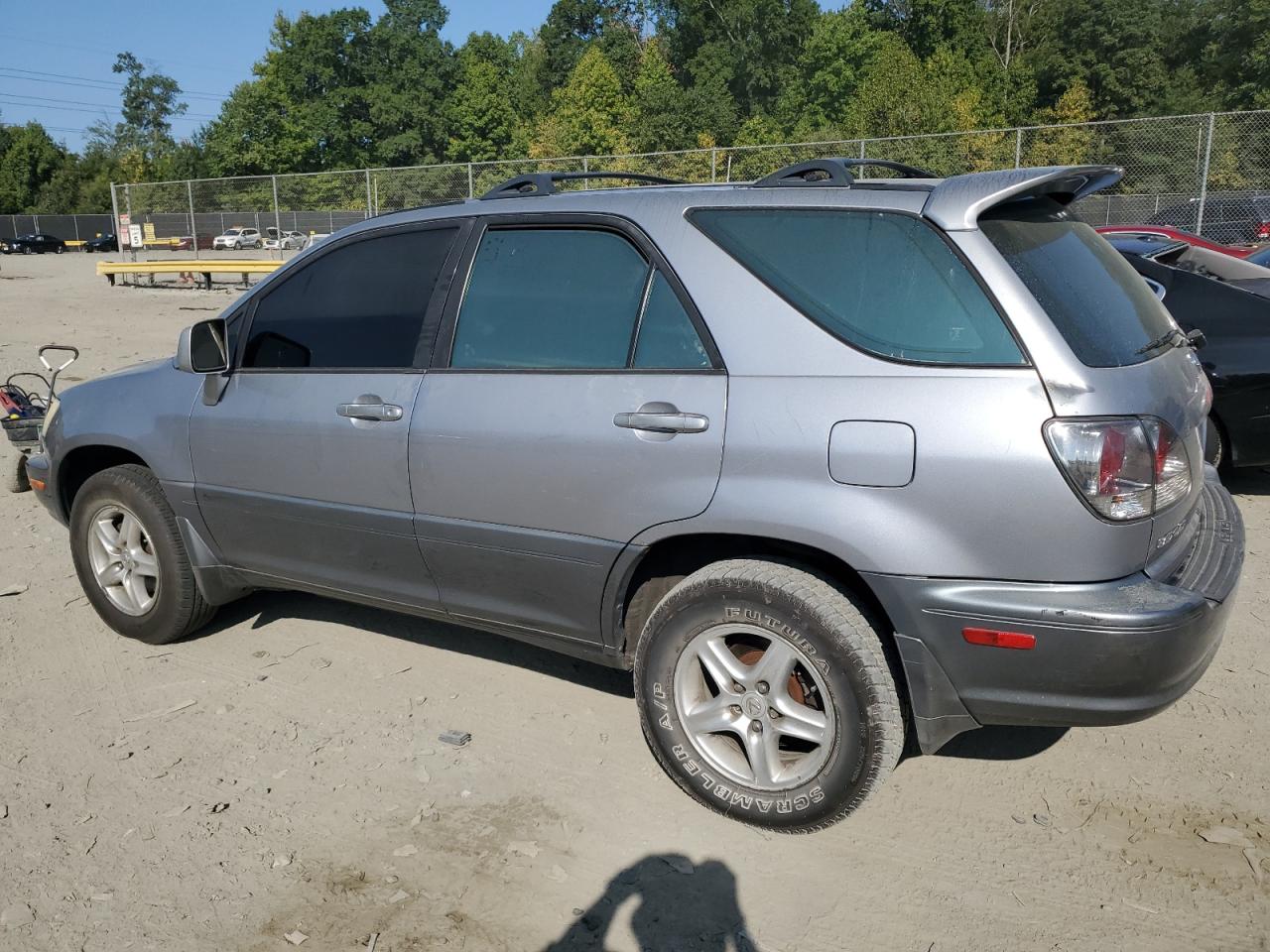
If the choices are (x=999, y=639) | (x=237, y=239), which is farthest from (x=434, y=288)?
(x=237, y=239)

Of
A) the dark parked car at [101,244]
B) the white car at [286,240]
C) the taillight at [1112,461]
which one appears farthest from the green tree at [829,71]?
the taillight at [1112,461]

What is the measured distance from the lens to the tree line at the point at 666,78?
5766 cm

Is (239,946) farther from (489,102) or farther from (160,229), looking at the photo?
(489,102)

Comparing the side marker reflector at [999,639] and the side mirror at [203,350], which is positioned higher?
the side mirror at [203,350]

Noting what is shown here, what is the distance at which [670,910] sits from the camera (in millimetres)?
2715

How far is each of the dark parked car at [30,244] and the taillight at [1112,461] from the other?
69.6 m

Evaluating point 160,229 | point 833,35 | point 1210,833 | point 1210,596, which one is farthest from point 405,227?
point 833,35

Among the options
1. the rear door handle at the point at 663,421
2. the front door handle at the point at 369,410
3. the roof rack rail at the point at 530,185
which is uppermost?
the roof rack rail at the point at 530,185

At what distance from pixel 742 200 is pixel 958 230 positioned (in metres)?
0.68

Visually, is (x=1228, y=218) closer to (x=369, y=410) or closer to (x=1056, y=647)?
(x=1056, y=647)

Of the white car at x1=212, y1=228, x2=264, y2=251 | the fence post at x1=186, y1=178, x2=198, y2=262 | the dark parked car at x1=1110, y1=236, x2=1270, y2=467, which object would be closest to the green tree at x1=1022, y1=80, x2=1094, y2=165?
the dark parked car at x1=1110, y1=236, x2=1270, y2=467

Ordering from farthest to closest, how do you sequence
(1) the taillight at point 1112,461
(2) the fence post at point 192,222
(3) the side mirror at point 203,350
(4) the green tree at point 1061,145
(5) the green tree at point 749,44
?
1. (5) the green tree at point 749,44
2. (2) the fence post at point 192,222
3. (4) the green tree at point 1061,145
4. (3) the side mirror at point 203,350
5. (1) the taillight at point 1112,461

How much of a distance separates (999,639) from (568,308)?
5.47 feet

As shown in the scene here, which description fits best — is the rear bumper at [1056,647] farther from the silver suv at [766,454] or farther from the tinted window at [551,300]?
the tinted window at [551,300]
